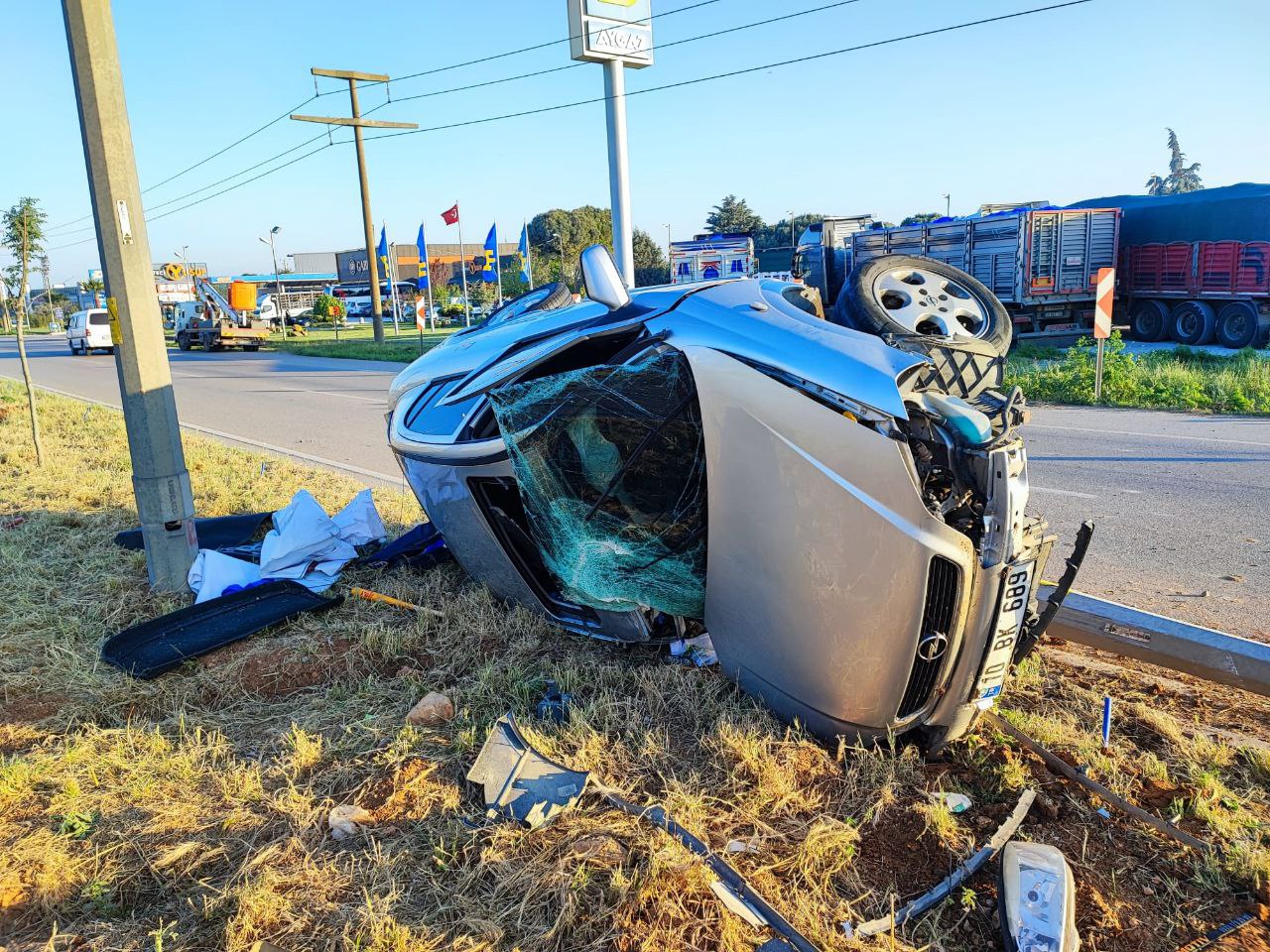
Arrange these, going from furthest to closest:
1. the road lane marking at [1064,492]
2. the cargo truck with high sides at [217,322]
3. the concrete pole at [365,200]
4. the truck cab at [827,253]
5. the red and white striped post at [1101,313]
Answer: the cargo truck with high sides at [217,322] → the concrete pole at [365,200] → the truck cab at [827,253] → the red and white striped post at [1101,313] → the road lane marking at [1064,492]

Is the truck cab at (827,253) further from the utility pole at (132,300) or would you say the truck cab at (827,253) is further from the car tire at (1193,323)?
the utility pole at (132,300)

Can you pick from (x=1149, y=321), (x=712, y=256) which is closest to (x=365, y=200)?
(x=712, y=256)

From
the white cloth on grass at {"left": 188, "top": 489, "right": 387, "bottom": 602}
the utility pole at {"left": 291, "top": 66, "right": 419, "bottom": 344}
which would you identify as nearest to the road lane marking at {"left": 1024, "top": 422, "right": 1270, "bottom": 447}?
the white cloth on grass at {"left": 188, "top": 489, "right": 387, "bottom": 602}

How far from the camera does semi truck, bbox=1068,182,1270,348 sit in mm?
16516

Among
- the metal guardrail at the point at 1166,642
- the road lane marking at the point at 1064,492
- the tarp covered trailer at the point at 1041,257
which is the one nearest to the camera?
the metal guardrail at the point at 1166,642

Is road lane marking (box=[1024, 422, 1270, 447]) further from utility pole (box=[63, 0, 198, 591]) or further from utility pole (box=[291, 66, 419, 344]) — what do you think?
utility pole (box=[291, 66, 419, 344])

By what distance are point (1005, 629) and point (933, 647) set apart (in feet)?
0.75

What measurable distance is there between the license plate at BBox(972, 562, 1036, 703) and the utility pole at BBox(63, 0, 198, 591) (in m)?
4.26

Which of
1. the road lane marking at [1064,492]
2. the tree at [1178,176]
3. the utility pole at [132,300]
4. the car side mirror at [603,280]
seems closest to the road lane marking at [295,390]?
the utility pole at [132,300]

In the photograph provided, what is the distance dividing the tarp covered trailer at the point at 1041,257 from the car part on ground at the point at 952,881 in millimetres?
17636

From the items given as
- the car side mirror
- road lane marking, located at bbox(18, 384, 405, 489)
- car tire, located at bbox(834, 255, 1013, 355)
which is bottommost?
road lane marking, located at bbox(18, 384, 405, 489)

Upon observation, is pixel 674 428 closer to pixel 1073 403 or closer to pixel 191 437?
pixel 191 437

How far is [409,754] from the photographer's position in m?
2.96

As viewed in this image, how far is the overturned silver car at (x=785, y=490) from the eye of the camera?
7.93ft
